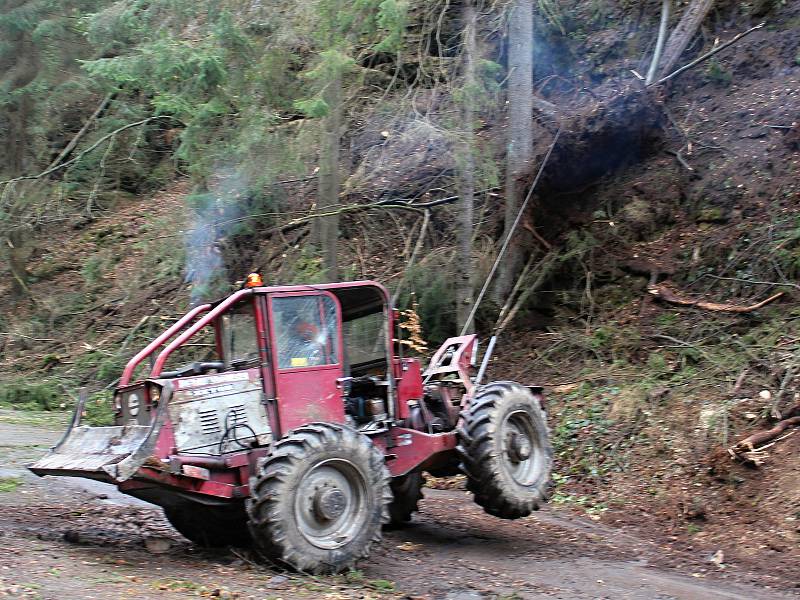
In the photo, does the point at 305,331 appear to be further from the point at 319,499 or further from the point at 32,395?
the point at 32,395

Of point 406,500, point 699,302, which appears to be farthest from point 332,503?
point 699,302

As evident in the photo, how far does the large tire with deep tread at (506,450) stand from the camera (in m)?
8.73

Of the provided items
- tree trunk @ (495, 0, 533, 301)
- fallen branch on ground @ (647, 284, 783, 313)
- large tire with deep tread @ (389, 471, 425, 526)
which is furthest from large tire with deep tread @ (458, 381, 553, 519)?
tree trunk @ (495, 0, 533, 301)

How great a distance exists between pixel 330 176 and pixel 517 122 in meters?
3.52

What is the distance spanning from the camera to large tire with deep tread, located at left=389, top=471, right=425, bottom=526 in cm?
991

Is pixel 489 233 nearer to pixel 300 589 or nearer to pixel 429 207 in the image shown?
pixel 429 207

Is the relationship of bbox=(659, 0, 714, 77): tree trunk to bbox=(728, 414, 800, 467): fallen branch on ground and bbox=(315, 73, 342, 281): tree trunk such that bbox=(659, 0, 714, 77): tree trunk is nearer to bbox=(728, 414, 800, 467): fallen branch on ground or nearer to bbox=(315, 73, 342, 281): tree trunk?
bbox=(315, 73, 342, 281): tree trunk

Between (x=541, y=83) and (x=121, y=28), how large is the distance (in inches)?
343

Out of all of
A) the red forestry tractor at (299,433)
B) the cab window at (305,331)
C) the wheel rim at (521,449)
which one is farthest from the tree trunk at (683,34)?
the cab window at (305,331)

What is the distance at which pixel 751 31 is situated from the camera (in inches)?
700

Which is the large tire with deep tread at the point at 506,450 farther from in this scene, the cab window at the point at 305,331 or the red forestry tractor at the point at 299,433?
the cab window at the point at 305,331

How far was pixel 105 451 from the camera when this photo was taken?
7402 mm

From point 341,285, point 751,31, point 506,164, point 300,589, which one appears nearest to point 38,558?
point 300,589

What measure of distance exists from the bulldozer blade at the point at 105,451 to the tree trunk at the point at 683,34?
13.5m
